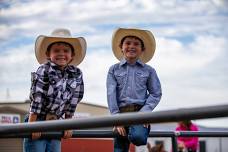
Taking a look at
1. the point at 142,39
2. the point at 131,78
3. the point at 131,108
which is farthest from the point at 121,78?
the point at 142,39

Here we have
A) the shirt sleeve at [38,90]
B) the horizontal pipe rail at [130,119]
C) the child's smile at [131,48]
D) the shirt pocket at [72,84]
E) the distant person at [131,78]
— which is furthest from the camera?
the child's smile at [131,48]

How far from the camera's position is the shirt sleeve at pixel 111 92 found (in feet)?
11.2

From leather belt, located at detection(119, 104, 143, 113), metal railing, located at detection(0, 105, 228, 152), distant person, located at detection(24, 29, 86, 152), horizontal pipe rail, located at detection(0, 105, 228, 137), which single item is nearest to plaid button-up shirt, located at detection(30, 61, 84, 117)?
distant person, located at detection(24, 29, 86, 152)

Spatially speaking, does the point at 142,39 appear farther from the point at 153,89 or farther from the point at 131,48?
the point at 153,89

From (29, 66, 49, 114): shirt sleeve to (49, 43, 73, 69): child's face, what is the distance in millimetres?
185

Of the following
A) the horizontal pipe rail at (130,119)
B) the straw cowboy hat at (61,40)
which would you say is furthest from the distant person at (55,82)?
the horizontal pipe rail at (130,119)

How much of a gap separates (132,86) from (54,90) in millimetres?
572

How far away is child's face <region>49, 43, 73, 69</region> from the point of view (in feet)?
11.1

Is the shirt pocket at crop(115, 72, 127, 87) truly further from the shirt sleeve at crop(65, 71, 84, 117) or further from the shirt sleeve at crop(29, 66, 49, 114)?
the shirt sleeve at crop(29, 66, 49, 114)

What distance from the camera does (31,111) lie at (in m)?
3.18

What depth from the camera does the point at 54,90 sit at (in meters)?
3.24

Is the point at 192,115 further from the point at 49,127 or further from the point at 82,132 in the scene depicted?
the point at 82,132

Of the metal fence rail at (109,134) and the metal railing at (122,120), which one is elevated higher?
→ the metal railing at (122,120)

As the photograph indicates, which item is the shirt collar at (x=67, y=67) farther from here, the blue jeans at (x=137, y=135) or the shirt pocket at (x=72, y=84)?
the blue jeans at (x=137, y=135)
